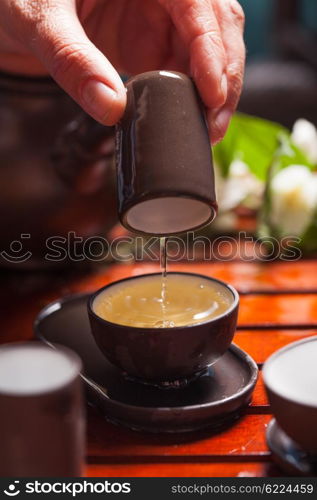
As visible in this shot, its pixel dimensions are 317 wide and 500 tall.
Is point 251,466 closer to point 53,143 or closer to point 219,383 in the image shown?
point 219,383

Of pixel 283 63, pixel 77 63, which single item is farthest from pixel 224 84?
pixel 283 63

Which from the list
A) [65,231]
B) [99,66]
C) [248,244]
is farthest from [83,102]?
[248,244]

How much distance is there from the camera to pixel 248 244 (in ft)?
4.17

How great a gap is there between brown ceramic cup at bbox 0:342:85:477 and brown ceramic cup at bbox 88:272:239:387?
0.19 metres

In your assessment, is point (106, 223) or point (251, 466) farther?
point (106, 223)

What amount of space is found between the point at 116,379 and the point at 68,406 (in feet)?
0.94

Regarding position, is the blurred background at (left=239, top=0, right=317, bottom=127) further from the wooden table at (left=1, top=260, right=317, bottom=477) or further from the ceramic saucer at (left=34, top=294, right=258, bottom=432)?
the ceramic saucer at (left=34, top=294, right=258, bottom=432)

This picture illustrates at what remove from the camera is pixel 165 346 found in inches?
27.2

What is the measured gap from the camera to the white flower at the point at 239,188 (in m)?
1.29

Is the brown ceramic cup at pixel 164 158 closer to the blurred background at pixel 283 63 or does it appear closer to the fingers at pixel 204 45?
the fingers at pixel 204 45

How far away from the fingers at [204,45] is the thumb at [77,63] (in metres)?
0.10

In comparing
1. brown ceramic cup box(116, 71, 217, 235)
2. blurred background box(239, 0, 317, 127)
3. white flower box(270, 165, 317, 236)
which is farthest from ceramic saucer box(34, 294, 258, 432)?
blurred background box(239, 0, 317, 127)

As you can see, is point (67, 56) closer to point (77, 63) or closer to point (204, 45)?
point (77, 63)

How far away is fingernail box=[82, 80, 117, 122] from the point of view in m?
0.74
